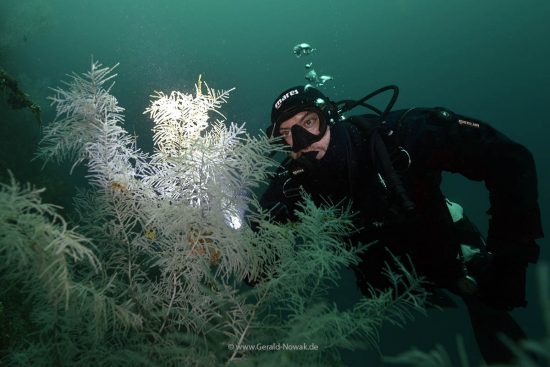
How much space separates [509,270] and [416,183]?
126cm

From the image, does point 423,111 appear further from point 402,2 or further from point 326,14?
point 402,2

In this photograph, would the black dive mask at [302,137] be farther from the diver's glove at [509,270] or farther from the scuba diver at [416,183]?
the diver's glove at [509,270]

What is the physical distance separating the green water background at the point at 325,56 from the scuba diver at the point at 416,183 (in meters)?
11.3

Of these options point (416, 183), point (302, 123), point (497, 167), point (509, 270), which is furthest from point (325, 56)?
point (509, 270)

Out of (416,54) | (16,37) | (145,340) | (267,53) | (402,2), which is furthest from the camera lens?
(416,54)

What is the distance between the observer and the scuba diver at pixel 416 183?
3354 millimetres

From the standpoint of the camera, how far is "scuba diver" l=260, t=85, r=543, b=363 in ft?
11.0

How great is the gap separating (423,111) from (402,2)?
117 m

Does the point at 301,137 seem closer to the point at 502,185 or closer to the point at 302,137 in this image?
the point at 302,137

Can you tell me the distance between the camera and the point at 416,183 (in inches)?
154

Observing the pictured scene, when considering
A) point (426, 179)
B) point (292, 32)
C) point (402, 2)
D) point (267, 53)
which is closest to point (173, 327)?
point (426, 179)

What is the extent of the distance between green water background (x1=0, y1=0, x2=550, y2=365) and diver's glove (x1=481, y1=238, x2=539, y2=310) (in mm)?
13045

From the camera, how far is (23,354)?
2.12 m

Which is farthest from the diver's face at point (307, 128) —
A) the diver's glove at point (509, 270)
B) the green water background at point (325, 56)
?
the green water background at point (325, 56)
